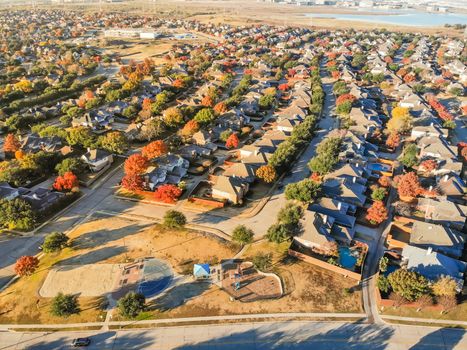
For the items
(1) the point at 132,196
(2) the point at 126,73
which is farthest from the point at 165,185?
(2) the point at 126,73

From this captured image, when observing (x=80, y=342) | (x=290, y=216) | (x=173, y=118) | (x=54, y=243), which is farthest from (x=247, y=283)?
(x=173, y=118)

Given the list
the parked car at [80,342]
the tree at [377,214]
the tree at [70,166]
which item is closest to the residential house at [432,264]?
the tree at [377,214]

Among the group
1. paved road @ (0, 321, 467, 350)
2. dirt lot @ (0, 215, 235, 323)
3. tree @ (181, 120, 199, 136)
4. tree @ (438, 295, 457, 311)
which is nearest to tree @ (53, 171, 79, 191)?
dirt lot @ (0, 215, 235, 323)

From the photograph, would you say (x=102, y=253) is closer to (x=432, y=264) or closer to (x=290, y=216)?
(x=290, y=216)

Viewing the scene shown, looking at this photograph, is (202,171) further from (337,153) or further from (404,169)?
(404,169)

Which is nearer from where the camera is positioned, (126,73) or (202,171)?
(202,171)

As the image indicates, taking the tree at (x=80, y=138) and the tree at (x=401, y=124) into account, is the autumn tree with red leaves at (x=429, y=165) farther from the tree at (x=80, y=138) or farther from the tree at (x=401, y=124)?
the tree at (x=80, y=138)

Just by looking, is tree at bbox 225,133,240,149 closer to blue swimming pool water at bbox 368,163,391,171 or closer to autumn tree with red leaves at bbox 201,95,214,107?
autumn tree with red leaves at bbox 201,95,214,107
